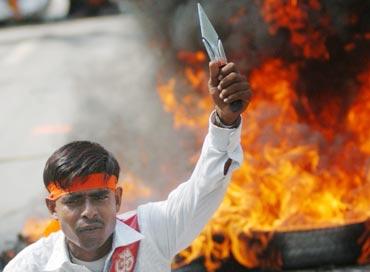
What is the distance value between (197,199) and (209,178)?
0.10 metres

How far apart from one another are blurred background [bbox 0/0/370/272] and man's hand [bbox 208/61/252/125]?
2783 millimetres

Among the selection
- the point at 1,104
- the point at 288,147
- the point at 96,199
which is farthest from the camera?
the point at 1,104

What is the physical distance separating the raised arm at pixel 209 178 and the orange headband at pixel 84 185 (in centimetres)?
22

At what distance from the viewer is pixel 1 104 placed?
12156 mm

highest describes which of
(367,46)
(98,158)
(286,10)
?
(286,10)

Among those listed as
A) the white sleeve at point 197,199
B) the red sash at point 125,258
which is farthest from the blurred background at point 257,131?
the red sash at point 125,258

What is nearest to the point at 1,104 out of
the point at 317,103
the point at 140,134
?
the point at 140,134

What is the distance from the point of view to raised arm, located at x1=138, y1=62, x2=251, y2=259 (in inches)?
104

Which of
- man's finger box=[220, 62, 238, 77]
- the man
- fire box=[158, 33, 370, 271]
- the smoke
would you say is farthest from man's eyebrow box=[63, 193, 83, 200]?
the smoke

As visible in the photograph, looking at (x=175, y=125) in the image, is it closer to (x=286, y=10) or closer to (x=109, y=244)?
(x=286, y=10)

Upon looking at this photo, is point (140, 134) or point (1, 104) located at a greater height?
point (1, 104)

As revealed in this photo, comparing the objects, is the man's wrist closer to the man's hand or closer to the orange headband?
the man's hand

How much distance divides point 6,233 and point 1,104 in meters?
5.51

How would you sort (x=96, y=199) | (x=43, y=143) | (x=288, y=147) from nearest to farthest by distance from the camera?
1. (x=96, y=199)
2. (x=288, y=147)
3. (x=43, y=143)
